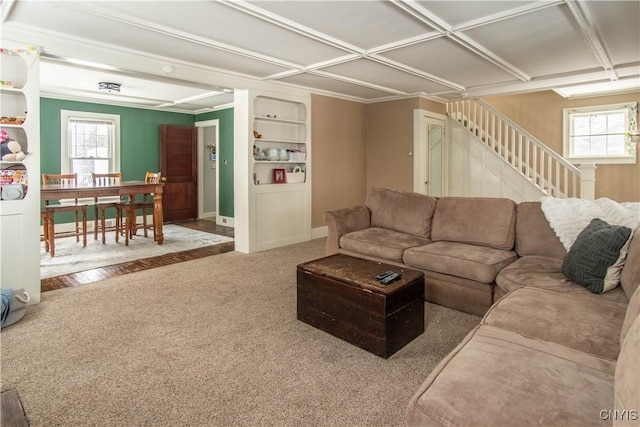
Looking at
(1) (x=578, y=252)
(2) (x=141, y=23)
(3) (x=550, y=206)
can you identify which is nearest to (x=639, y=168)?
(3) (x=550, y=206)

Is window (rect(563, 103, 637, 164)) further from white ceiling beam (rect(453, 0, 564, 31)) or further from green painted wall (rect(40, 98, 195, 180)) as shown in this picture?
green painted wall (rect(40, 98, 195, 180))

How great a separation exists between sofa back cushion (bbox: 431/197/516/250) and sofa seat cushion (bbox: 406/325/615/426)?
1909 millimetres

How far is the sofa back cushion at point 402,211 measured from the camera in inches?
151

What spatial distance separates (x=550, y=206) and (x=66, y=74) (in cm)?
578

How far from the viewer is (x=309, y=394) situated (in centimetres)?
194

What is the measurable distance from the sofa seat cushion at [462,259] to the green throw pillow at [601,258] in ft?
1.80

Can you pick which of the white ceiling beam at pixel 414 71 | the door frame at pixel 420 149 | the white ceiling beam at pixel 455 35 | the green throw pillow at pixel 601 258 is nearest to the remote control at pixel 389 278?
the green throw pillow at pixel 601 258

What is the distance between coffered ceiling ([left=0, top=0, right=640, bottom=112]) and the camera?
291 cm

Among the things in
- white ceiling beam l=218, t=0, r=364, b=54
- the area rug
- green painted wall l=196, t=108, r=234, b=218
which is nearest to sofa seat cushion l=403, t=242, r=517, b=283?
white ceiling beam l=218, t=0, r=364, b=54

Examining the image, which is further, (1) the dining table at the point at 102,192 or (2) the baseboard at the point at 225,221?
(2) the baseboard at the point at 225,221

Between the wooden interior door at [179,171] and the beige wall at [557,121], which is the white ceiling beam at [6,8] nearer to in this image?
the wooden interior door at [179,171]

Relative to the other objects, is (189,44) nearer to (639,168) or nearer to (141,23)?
(141,23)

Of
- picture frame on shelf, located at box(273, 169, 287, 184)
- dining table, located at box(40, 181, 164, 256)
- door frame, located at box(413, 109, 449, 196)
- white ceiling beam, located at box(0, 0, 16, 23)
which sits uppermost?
white ceiling beam, located at box(0, 0, 16, 23)

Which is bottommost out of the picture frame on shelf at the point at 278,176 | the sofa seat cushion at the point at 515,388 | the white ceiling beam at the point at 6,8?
the sofa seat cushion at the point at 515,388
